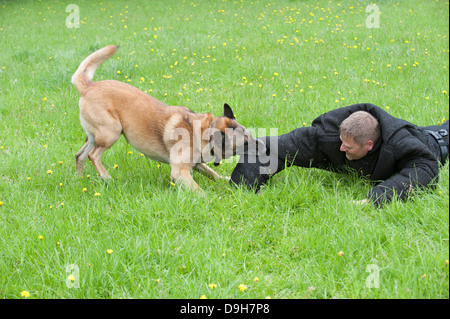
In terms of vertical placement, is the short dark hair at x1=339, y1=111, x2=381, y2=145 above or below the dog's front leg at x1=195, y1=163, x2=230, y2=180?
above

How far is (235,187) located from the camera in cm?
433

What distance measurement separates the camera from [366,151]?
3924 millimetres

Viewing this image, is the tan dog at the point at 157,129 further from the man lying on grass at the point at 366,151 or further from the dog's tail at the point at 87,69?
the man lying on grass at the point at 366,151

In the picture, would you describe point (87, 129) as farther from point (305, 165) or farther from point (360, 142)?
point (360, 142)

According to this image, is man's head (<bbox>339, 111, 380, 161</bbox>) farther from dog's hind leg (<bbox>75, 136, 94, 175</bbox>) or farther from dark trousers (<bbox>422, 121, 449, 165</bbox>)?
dog's hind leg (<bbox>75, 136, 94, 175</bbox>)

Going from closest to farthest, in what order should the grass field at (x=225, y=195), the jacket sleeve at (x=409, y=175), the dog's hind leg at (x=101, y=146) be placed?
the grass field at (x=225, y=195)
the jacket sleeve at (x=409, y=175)
the dog's hind leg at (x=101, y=146)

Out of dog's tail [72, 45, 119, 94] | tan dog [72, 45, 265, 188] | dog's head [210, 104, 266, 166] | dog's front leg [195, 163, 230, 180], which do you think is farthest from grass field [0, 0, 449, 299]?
dog's tail [72, 45, 119, 94]

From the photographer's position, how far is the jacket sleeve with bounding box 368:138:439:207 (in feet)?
12.0

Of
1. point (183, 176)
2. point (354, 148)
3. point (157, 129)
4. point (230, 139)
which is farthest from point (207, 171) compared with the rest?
point (354, 148)

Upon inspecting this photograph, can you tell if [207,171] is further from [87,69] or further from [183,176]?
[87,69]

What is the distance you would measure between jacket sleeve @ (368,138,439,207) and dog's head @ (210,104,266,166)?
1225 millimetres

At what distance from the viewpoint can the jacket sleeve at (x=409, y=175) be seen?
3.65 metres

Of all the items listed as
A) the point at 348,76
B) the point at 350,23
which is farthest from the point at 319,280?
the point at 350,23

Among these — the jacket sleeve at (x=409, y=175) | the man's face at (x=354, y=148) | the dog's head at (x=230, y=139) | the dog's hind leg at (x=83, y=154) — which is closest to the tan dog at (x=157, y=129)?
the dog's head at (x=230, y=139)
